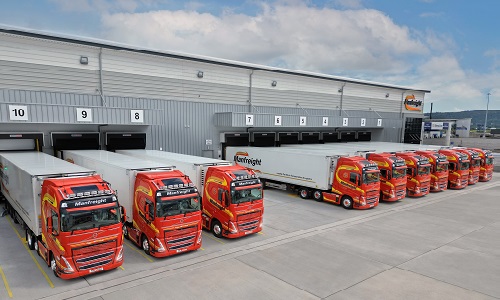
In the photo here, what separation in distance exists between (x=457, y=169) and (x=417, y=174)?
573cm

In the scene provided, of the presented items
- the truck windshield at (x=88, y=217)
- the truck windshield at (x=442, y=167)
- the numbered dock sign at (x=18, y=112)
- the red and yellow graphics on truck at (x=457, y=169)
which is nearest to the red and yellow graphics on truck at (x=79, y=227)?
the truck windshield at (x=88, y=217)

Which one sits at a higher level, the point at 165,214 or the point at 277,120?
the point at 277,120

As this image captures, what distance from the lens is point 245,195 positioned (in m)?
13.5

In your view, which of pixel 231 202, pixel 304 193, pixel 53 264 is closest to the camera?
pixel 53 264

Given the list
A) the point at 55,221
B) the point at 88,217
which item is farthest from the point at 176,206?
the point at 55,221

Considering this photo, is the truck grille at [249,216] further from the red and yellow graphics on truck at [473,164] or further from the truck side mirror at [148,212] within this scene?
the red and yellow graphics on truck at [473,164]

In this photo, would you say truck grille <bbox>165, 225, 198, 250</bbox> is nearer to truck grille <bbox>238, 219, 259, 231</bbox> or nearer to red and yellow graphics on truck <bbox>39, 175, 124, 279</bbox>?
red and yellow graphics on truck <bbox>39, 175, 124, 279</bbox>

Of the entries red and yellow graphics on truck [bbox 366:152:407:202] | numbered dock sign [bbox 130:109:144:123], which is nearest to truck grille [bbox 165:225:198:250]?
numbered dock sign [bbox 130:109:144:123]

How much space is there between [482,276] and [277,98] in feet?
71.8

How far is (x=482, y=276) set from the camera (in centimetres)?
1062

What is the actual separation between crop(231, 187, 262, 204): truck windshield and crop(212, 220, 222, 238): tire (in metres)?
1.31

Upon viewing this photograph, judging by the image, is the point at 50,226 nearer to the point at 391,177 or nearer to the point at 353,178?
the point at 353,178

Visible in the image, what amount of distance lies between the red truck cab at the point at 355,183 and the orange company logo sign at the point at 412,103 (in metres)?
28.8

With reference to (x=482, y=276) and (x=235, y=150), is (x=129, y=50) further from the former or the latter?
(x=482, y=276)
